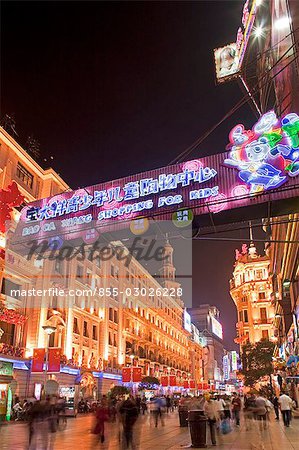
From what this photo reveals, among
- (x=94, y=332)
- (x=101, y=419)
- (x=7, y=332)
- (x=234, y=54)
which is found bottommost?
(x=101, y=419)

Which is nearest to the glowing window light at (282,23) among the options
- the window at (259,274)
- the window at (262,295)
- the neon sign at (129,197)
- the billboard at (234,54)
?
the billboard at (234,54)

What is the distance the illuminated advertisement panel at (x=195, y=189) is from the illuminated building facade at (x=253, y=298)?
64.5 m

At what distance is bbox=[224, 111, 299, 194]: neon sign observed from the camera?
42.3 ft

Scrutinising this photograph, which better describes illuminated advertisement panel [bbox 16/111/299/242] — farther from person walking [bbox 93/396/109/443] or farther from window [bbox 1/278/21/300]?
window [bbox 1/278/21/300]

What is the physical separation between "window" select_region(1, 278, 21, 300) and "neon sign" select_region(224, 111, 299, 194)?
77.4ft

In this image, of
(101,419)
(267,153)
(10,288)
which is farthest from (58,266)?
(267,153)

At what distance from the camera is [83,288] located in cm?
4381

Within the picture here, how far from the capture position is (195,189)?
576 inches

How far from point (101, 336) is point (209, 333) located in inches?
4869

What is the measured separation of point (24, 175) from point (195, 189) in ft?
92.5

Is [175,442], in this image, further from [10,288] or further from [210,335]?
[210,335]

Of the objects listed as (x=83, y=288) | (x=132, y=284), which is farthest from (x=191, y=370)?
(x=83, y=288)

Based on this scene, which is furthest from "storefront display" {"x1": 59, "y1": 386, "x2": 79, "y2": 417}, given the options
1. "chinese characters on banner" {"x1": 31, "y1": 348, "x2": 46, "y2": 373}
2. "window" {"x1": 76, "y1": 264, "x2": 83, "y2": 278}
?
"window" {"x1": 76, "y1": 264, "x2": 83, "y2": 278}

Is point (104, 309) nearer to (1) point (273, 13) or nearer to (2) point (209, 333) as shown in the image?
(1) point (273, 13)
